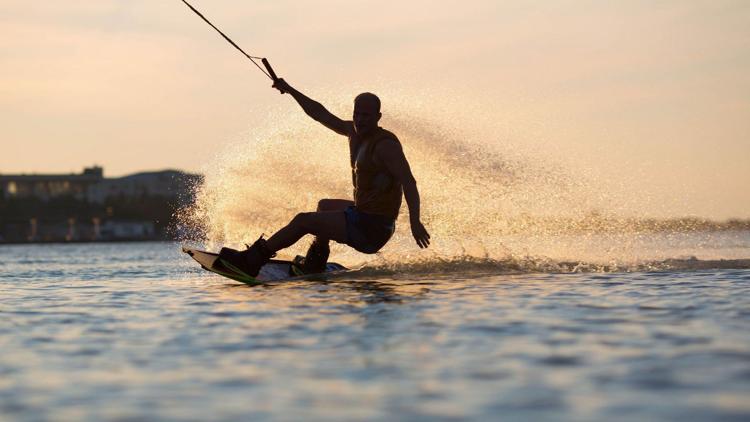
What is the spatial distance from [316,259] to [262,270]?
585mm

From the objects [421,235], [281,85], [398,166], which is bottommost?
[421,235]

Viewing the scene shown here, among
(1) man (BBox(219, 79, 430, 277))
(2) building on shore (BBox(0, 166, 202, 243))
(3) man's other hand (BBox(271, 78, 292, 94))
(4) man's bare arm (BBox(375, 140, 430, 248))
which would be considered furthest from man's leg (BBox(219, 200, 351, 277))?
(2) building on shore (BBox(0, 166, 202, 243))

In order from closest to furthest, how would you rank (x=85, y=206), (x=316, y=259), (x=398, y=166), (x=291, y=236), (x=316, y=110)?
(x=398, y=166) < (x=291, y=236) < (x=316, y=110) < (x=316, y=259) < (x=85, y=206)

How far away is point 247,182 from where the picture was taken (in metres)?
15.6

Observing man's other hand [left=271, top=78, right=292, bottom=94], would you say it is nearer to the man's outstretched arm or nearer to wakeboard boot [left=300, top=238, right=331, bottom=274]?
the man's outstretched arm

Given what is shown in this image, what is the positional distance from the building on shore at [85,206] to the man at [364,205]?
13427cm

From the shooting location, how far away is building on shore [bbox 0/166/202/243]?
152500 millimetres

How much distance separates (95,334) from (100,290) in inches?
186

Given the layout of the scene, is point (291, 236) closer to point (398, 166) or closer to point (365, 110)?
point (398, 166)

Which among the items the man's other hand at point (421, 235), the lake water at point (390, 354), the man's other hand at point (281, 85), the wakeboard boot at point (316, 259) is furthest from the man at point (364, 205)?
the lake water at point (390, 354)

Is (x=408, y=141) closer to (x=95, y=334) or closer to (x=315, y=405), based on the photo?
(x=95, y=334)

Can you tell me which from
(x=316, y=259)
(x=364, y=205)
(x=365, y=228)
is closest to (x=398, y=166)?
(x=364, y=205)

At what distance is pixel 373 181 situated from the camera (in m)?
10.3

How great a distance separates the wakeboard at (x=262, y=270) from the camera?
10680 mm
